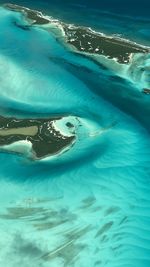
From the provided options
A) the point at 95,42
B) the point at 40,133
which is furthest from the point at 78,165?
the point at 95,42

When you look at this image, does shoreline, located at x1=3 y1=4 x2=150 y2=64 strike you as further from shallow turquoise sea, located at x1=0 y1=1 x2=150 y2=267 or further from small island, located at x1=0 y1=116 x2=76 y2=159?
small island, located at x1=0 y1=116 x2=76 y2=159

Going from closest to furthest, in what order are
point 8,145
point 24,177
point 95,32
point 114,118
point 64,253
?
1. point 64,253
2. point 24,177
3. point 8,145
4. point 114,118
5. point 95,32

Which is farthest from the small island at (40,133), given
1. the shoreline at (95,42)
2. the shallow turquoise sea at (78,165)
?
the shoreline at (95,42)

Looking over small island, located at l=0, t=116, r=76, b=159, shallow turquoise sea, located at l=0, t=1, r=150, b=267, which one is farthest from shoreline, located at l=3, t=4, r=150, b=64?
small island, located at l=0, t=116, r=76, b=159

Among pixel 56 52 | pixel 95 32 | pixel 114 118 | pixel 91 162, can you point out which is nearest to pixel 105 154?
pixel 91 162

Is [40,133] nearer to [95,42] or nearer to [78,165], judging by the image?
[78,165]

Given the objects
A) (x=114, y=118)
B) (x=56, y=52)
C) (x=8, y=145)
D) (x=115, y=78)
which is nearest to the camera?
(x=8, y=145)

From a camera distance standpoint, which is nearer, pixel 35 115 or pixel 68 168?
pixel 68 168

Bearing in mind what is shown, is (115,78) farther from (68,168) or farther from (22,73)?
(68,168)

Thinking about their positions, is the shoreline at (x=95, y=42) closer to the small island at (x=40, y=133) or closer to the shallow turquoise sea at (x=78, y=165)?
the shallow turquoise sea at (x=78, y=165)
